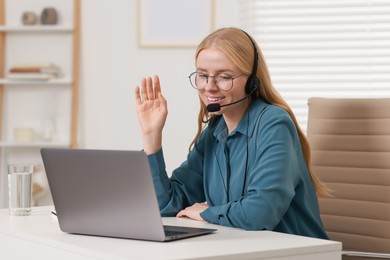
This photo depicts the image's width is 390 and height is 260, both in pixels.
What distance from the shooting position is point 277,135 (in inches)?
85.9

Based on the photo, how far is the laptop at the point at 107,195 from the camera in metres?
1.72

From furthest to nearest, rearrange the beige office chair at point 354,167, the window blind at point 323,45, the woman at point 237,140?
1. the window blind at point 323,45
2. the beige office chair at point 354,167
3. the woman at point 237,140

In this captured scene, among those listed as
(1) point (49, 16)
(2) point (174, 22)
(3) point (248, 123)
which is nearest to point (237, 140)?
(3) point (248, 123)

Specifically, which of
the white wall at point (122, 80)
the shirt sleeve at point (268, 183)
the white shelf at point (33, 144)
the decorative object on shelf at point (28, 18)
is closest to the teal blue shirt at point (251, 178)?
the shirt sleeve at point (268, 183)

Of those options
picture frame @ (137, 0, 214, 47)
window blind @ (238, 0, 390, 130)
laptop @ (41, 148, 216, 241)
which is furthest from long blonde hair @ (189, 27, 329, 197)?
picture frame @ (137, 0, 214, 47)

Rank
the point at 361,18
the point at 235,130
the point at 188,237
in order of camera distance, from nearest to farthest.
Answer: the point at 188,237 < the point at 235,130 < the point at 361,18

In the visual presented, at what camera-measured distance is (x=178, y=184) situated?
2531 millimetres

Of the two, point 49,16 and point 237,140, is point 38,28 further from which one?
point 237,140

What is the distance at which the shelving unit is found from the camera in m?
4.50

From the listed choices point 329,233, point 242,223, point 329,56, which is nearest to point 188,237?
point 242,223

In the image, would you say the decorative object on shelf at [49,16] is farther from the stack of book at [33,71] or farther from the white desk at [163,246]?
the white desk at [163,246]

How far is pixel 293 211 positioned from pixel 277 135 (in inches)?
9.9

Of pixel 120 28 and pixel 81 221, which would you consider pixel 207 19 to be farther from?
pixel 81 221

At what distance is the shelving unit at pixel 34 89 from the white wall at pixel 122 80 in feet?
0.30
